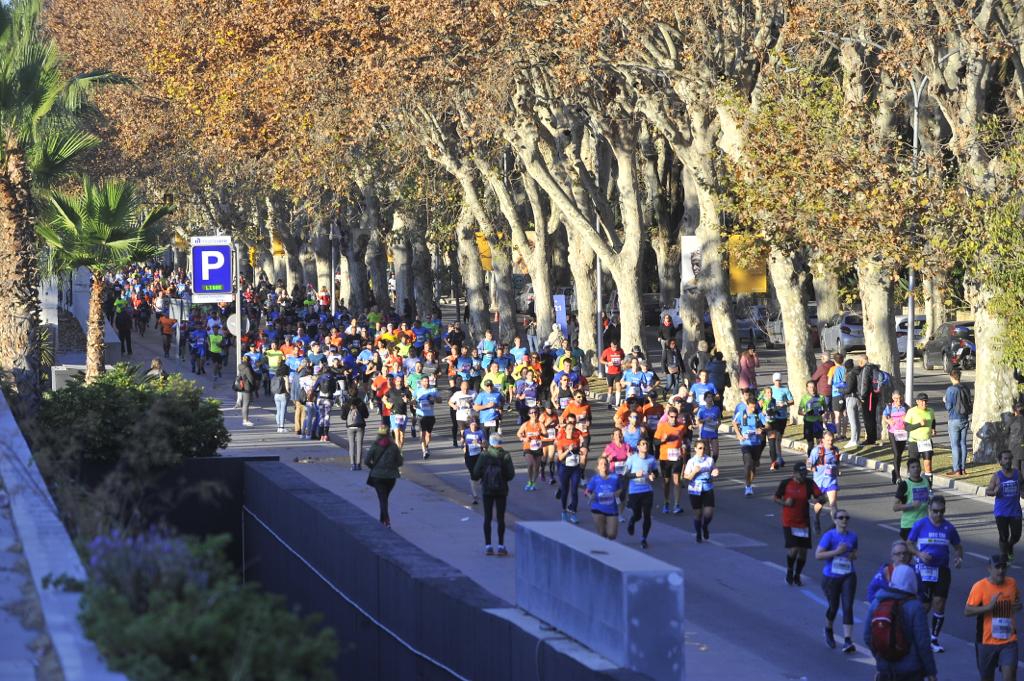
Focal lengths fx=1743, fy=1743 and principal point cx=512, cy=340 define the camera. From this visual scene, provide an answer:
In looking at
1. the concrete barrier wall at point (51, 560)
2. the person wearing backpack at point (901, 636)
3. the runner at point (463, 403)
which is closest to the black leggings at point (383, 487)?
the runner at point (463, 403)

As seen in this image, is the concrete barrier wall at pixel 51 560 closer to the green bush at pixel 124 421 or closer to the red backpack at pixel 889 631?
the green bush at pixel 124 421

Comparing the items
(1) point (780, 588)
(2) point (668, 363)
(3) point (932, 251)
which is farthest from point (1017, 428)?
(2) point (668, 363)

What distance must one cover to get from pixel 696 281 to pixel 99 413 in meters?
19.7

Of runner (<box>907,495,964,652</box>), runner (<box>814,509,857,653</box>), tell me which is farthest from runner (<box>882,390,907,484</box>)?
runner (<box>814,509,857,653</box>)

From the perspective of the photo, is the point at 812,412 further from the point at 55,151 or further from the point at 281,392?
the point at 55,151

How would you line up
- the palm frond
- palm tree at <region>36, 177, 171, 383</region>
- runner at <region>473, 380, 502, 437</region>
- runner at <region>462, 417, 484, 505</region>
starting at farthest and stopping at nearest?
runner at <region>473, 380, 502, 437</region> < palm tree at <region>36, 177, 171, 383</region> < runner at <region>462, 417, 484, 505</region> < the palm frond

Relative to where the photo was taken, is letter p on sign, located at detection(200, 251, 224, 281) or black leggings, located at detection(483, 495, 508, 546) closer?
black leggings, located at detection(483, 495, 508, 546)

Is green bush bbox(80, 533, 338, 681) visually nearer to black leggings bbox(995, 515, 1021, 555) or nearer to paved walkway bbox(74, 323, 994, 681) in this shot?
paved walkway bbox(74, 323, 994, 681)

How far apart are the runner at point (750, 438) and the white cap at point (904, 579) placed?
12.1 m

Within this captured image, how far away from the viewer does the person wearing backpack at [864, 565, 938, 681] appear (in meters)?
12.1

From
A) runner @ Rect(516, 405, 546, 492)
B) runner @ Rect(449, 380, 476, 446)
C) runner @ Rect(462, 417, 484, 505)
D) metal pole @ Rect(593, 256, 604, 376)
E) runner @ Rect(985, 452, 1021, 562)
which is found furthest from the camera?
metal pole @ Rect(593, 256, 604, 376)

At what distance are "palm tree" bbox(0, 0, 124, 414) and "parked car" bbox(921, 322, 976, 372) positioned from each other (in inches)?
963

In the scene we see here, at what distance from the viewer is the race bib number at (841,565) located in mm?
15602

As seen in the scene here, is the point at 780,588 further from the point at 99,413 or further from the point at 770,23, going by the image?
the point at 770,23
